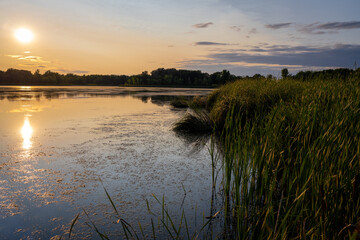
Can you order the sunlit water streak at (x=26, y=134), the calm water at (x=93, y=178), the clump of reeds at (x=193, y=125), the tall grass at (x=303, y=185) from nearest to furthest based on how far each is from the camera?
the tall grass at (x=303, y=185), the calm water at (x=93, y=178), the sunlit water streak at (x=26, y=134), the clump of reeds at (x=193, y=125)

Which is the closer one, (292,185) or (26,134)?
(292,185)

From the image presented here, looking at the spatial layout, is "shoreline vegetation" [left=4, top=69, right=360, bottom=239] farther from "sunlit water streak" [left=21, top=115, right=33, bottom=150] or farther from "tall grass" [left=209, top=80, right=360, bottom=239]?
"sunlit water streak" [left=21, top=115, right=33, bottom=150]

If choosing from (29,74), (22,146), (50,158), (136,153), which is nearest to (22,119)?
(22,146)

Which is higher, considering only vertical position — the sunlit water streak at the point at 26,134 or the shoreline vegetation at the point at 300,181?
the shoreline vegetation at the point at 300,181

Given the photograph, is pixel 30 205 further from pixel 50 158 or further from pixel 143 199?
pixel 50 158

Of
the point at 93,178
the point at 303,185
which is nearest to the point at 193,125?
the point at 93,178

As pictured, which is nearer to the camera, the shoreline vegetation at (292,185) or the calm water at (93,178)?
the shoreline vegetation at (292,185)

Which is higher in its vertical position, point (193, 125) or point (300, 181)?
point (300, 181)

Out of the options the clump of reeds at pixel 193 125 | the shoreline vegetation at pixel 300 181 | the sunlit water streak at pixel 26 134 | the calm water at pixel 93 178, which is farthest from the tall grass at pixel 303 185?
the sunlit water streak at pixel 26 134

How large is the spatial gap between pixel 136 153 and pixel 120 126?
3.69 m

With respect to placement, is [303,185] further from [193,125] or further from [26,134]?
[26,134]

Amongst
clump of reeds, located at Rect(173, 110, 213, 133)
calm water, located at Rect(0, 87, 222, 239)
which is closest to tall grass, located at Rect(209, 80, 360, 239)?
calm water, located at Rect(0, 87, 222, 239)

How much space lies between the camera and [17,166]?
5.01 m

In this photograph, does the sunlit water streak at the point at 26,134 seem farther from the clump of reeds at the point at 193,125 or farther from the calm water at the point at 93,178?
the clump of reeds at the point at 193,125
